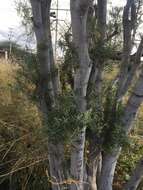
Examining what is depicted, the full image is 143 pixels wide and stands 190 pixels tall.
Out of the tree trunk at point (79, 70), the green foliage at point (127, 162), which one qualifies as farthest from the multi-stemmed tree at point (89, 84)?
the green foliage at point (127, 162)

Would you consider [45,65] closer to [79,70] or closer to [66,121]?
[79,70]

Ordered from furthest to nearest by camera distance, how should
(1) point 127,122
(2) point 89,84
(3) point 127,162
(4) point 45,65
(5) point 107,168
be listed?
(3) point 127,162 → (5) point 107,168 → (1) point 127,122 → (2) point 89,84 → (4) point 45,65

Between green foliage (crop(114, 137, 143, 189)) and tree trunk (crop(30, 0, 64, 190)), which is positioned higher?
tree trunk (crop(30, 0, 64, 190))

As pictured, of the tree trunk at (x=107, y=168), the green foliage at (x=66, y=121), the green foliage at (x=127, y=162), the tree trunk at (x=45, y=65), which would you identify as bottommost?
the green foliage at (x=127, y=162)

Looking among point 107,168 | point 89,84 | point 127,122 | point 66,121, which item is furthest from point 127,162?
point 66,121

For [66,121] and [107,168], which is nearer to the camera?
[66,121]

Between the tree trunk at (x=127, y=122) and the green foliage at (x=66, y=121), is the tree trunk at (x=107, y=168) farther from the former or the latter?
the green foliage at (x=66, y=121)

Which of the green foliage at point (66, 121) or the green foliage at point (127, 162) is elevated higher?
the green foliage at point (66, 121)

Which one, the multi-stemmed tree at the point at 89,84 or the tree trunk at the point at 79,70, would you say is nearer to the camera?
the tree trunk at the point at 79,70

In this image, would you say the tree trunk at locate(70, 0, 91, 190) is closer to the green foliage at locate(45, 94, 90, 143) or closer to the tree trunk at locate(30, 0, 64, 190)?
the green foliage at locate(45, 94, 90, 143)

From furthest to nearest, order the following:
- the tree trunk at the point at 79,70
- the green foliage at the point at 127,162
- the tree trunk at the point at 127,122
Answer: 1. the green foliage at the point at 127,162
2. the tree trunk at the point at 127,122
3. the tree trunk at the point at 79,70

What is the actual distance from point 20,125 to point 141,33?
72.4 inches

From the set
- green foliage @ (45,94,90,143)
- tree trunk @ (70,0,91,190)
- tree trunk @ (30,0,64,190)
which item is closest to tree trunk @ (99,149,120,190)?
tree trunk @ (70,0,91,190)

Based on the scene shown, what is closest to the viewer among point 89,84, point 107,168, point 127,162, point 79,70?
point 79,70
